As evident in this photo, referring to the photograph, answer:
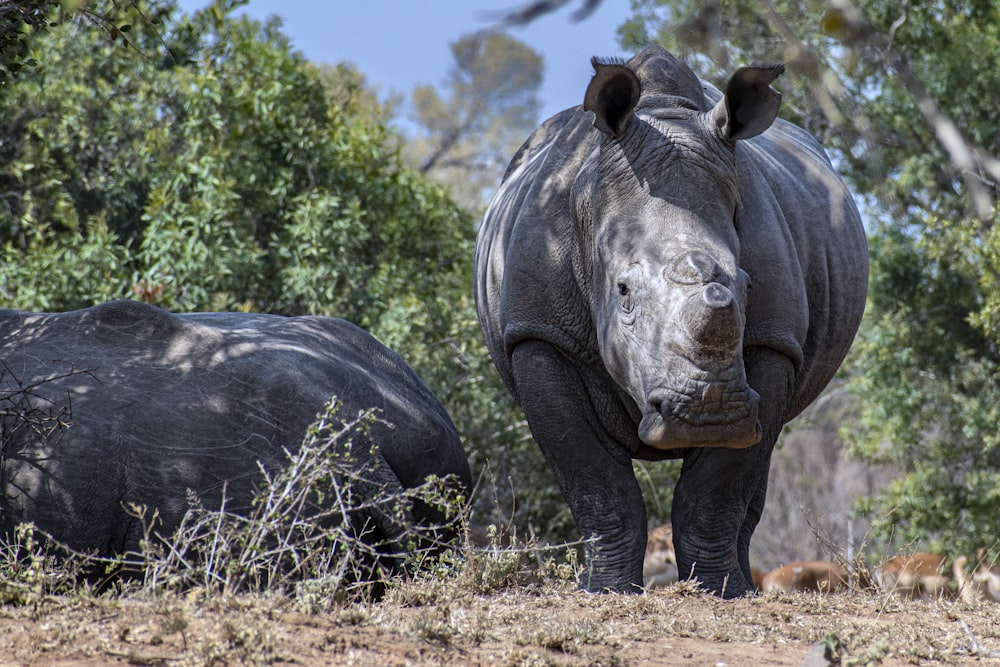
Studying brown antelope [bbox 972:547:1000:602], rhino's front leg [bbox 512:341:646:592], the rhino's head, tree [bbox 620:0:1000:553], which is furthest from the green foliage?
the rhino's head

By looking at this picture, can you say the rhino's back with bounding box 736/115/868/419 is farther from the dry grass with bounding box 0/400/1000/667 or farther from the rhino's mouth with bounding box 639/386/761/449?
the dry grass with bounding box 0/400/1000/667

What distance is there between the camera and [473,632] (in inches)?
156

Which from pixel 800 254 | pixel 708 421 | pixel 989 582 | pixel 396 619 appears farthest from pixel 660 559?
pixel 396 619

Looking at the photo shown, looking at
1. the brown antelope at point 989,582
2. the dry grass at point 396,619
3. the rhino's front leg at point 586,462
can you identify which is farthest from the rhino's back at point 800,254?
the brown antelope at point 989,582

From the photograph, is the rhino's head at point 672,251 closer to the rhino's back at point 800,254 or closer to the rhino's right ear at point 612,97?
the rhino's right ear at point 612,97

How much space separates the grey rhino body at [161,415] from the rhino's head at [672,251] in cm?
85

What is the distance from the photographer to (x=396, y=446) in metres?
5.77

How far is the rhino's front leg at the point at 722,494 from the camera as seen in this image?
554 centimetres

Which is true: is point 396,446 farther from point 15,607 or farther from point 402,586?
point 15,607

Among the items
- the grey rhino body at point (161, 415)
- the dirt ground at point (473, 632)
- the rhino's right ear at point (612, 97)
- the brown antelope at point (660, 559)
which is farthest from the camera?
the brown antelope at point (660, 559)

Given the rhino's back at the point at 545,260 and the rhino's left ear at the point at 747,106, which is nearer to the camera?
the rhino's left ear at the point at 747,106

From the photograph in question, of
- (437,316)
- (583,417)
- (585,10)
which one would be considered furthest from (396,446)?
(437,316)

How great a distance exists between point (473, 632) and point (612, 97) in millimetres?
2374

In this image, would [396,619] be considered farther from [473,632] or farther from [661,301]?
[661,301]
